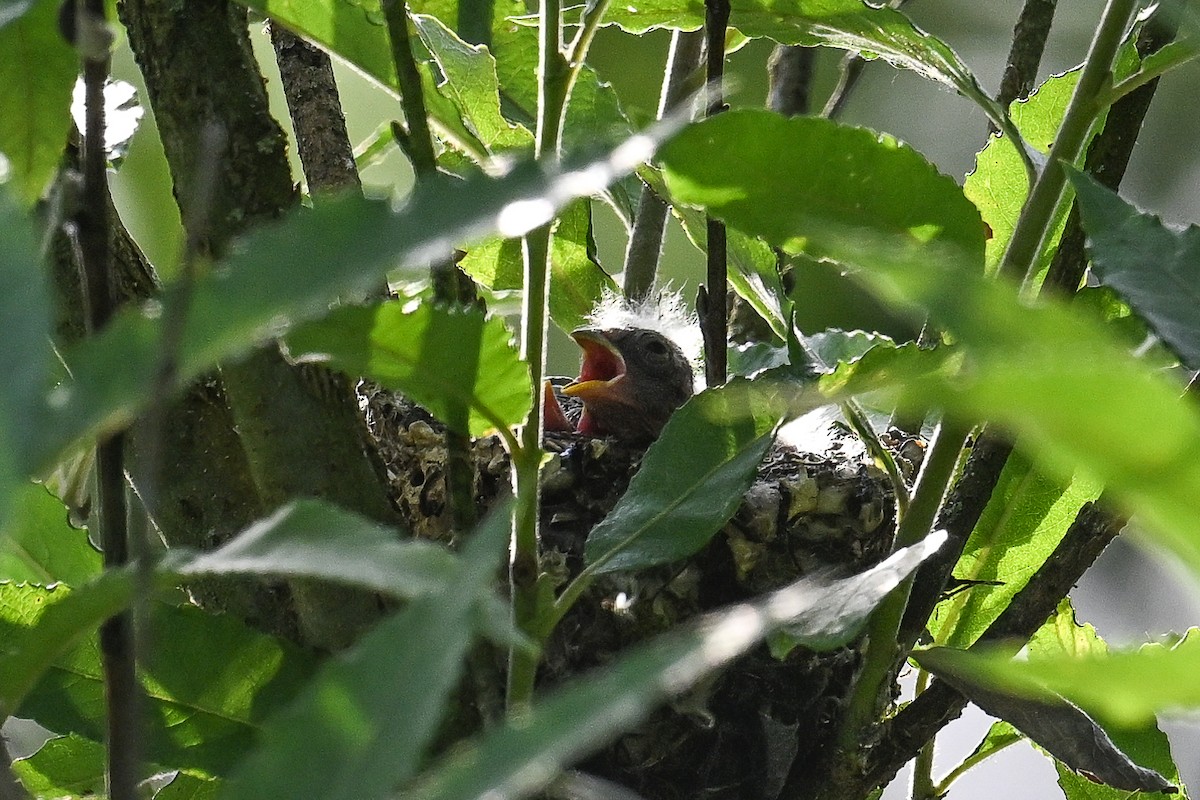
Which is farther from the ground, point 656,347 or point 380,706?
point 380,706

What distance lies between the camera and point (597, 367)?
2248mm

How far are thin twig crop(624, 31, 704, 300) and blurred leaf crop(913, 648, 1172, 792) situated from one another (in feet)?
2.30

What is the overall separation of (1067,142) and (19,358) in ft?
2.15

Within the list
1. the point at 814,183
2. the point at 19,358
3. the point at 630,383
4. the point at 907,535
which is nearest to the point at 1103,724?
the point at 907,535

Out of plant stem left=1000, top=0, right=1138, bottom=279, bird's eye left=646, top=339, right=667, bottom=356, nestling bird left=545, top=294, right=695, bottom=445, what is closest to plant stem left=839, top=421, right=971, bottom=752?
plant stem left=1000, top=0, right=1138, bottom=279

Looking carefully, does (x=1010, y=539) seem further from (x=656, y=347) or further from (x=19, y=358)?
(x=656, y=347)

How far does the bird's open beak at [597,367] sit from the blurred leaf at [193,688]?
1.21 m

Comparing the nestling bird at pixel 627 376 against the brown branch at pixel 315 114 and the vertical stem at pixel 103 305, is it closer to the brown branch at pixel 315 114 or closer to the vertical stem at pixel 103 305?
the brown branch at pixel 315 114

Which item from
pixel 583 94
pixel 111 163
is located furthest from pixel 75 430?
pixel 583 94

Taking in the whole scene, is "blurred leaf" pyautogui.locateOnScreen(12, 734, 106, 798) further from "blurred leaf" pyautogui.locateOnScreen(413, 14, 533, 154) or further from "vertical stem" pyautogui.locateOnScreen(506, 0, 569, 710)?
"blurred leaf" pyautogui.locateOnScreen(413, 14, 533, 154)

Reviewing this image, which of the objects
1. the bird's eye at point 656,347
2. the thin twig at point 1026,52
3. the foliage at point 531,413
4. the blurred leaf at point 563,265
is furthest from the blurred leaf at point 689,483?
the bird's eye at point 656,347

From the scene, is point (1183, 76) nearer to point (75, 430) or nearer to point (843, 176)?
point (843, 176)

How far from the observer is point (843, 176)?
0.66m

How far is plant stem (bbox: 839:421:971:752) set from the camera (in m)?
0.78
